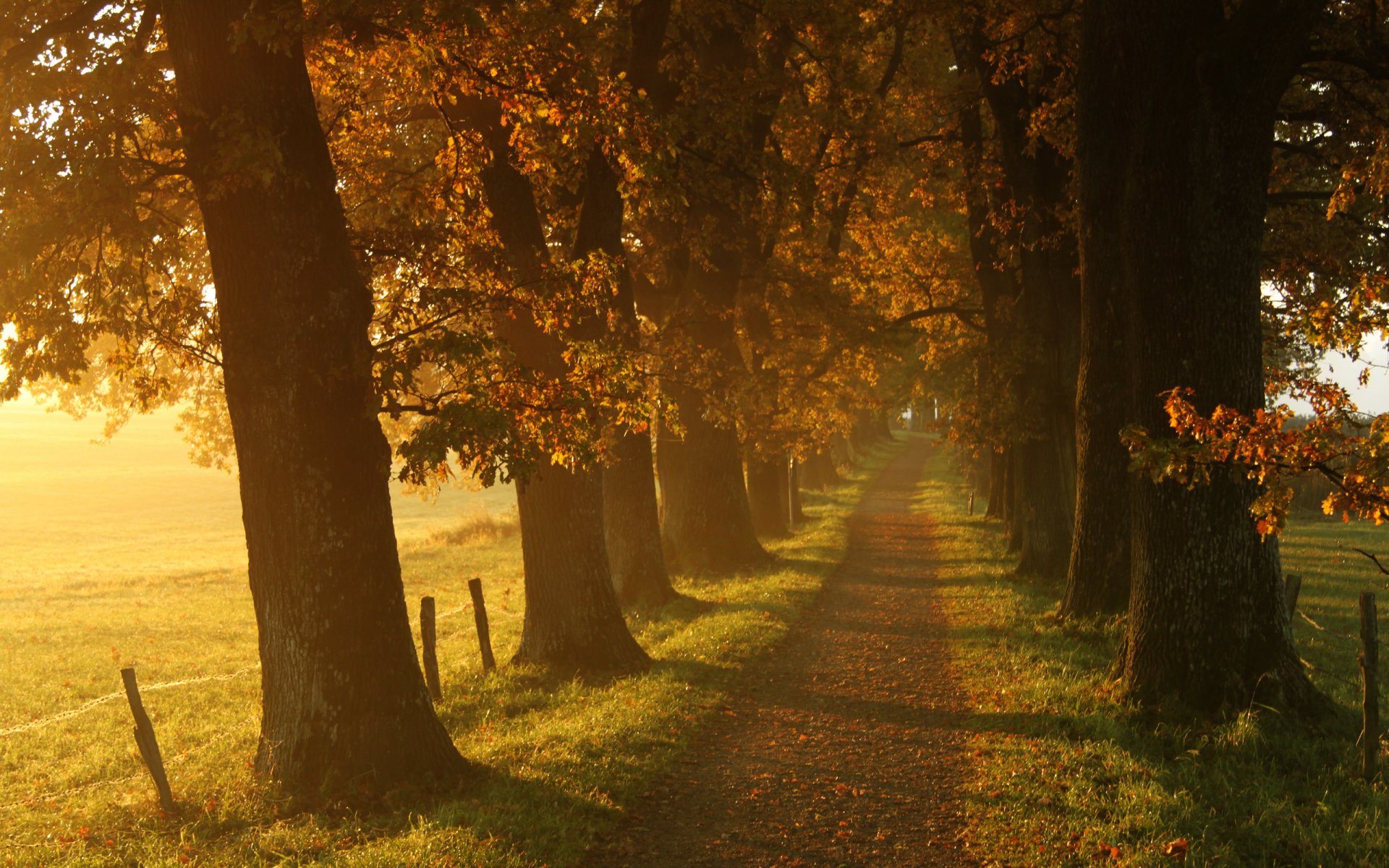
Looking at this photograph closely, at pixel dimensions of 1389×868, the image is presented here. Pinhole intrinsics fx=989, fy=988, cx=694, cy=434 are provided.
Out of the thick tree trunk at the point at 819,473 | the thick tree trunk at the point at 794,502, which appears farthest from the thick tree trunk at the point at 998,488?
the thick tree trunk at the point at 819,473

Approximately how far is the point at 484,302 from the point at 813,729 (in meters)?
5.47

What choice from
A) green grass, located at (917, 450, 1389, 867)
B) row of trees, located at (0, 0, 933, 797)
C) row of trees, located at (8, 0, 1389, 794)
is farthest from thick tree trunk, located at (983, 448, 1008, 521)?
row of trees, located at (0, 0, 933, 797)

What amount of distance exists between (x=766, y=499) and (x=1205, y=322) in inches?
753

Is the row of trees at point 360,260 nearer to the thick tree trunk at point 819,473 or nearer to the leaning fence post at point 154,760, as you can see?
the leaning fence post at point 154,760

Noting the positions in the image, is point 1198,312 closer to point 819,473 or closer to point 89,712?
point 89,712

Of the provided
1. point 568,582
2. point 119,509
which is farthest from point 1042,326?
point 119,509

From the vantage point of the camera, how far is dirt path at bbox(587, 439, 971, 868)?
286 inches

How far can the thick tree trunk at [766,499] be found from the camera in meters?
27.4

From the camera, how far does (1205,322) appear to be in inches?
366

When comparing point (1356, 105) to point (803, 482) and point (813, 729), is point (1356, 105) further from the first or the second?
point (803, 482)

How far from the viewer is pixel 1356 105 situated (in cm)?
1117

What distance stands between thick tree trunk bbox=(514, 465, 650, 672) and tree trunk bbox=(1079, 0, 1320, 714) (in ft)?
20.5

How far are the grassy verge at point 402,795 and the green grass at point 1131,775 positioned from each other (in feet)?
9.82

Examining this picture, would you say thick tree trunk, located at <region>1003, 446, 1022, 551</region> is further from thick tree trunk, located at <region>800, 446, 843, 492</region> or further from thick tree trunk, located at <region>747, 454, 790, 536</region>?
thick tree trunk, located at <region>800, 446, 843, 492</region>
